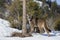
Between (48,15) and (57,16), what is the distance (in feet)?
2.09

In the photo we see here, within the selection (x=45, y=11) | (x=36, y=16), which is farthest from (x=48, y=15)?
(x=36, y=16)

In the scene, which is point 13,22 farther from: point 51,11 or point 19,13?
point 51,11

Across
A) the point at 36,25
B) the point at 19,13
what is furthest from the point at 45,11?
the point at 36,25

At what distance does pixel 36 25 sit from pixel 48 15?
2.44 m

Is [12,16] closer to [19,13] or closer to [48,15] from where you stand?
[19,13]

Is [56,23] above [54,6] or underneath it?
underneath

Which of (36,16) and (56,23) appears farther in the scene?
(56,23)

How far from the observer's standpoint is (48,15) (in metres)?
13.5

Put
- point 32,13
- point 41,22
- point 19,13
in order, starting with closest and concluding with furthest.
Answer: point 41,22, point 32,13, point 19,13

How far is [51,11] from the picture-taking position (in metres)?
13.9

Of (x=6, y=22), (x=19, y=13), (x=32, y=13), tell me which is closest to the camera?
(x=32, y=13)

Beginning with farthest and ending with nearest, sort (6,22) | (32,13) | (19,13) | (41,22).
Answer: (6,22) → (19,13) → (32,13) → (41,22)

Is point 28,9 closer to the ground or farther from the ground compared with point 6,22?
farther from the ground

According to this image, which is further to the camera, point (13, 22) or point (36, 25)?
point (13, 22)
